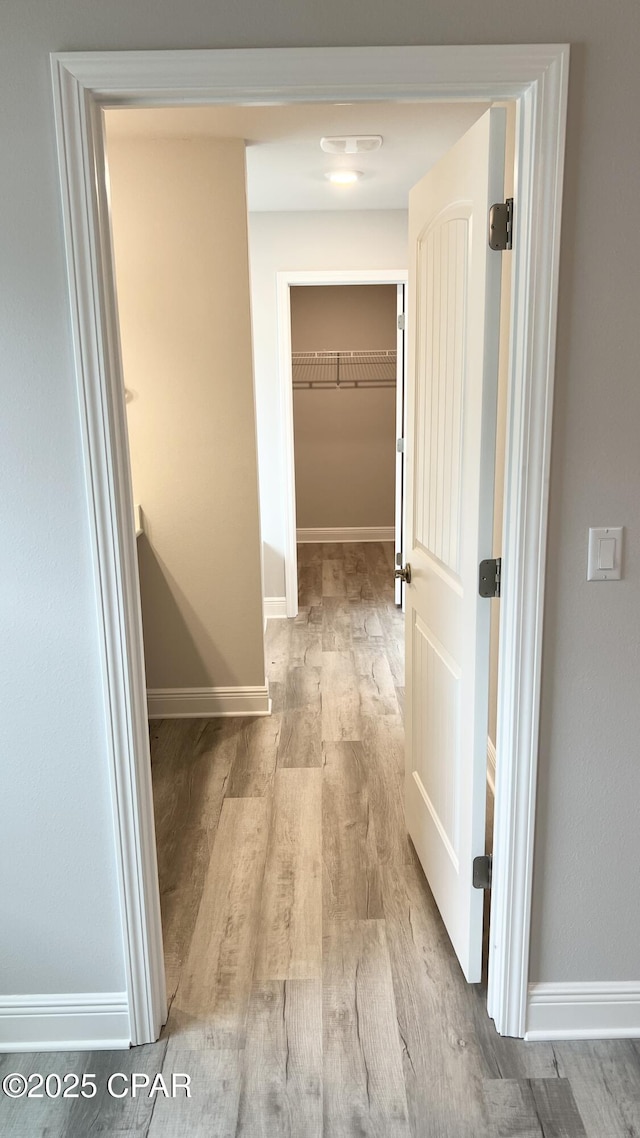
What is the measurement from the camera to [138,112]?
9.57 feet

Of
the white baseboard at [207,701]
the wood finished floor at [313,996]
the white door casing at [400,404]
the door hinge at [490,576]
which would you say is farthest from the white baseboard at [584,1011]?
the white door casing at [400,404]

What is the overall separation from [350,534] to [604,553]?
594 centimetres

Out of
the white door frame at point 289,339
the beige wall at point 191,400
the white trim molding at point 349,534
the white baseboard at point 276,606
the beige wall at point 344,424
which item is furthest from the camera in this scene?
the white trim molding at point 349,534

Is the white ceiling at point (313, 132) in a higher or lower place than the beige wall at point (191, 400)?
higher

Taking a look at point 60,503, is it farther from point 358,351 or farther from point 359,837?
point 358,351

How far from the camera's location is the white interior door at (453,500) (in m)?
1.76

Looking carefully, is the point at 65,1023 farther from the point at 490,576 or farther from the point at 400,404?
the point at 400,404

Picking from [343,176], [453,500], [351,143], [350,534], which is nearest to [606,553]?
[453,500]

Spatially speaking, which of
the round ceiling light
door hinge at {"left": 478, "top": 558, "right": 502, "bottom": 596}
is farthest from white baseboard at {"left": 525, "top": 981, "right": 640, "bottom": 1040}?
the round ceiling light

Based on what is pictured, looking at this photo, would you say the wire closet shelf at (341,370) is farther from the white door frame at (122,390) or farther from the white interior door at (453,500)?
the white door frame at (122,390)

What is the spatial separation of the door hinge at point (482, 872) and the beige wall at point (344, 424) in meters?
5.70

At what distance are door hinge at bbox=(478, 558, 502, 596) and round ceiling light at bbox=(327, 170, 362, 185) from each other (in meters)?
2.77

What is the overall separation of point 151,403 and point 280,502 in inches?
67.6

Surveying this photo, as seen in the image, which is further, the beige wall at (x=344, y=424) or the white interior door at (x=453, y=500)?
the beige wall at (x=344, y=424)
